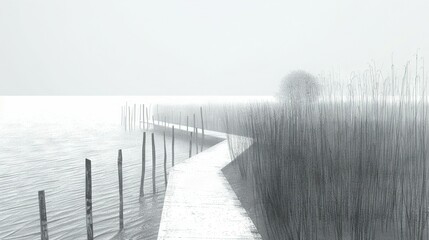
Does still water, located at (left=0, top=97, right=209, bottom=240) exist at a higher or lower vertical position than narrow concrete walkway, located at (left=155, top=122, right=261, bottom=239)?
lower

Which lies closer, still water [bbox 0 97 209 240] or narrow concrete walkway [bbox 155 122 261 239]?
narrow concrete walkway [bbox 155 122 261 239]

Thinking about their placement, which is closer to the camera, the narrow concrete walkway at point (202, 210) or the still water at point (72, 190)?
the narrow concrete walkway at point (202, 210)

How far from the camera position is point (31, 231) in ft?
19.7

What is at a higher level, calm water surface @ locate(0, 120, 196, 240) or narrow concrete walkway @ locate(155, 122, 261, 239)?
narrow concrete walkway @ locate(155, 122, 261, 239)

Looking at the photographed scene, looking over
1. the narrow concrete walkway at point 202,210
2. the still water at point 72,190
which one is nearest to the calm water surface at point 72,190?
the still water at point 72,190

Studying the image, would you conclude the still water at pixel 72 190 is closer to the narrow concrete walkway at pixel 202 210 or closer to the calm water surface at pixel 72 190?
the calm water surface at pixel 72 190

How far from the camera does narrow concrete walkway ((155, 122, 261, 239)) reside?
158 inches

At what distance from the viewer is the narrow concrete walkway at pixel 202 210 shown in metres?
4.01

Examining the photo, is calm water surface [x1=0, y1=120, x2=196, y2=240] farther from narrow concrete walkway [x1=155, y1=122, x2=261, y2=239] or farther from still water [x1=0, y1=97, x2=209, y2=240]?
narrow concrete walkway [x1=155, y1=122, x2=261, y2=239]

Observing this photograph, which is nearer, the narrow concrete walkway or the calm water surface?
the narrow concrete walkway

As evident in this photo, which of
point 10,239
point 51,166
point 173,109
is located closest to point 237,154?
point 10,239

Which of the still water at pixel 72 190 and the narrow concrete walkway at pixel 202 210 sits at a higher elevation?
the narrow concrete walkway at pixel 202 210

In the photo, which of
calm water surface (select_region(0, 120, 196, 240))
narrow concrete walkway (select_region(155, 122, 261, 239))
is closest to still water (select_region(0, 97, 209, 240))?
calm water surface (select_region(0, 120, 196, 240))

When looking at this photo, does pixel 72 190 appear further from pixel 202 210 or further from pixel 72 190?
pixel 202 210
